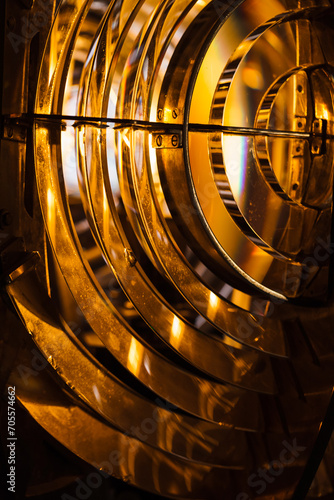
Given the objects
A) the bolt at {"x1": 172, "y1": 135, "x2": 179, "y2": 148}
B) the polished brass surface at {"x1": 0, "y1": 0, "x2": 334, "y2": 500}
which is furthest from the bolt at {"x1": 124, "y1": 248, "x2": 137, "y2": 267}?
the bolt at {"x1": 172, "y1": 135, "x2": 179, "y2": 148}

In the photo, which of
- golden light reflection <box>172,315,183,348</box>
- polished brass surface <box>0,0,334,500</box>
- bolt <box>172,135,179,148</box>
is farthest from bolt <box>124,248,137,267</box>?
bolt <box>172,135,179,148</box>

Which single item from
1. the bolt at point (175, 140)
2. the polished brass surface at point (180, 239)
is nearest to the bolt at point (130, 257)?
the polished brass surface at point (180, 239)

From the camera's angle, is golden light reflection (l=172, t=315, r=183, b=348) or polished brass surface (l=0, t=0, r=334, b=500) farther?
golden light reflection (l=172, t=315, r=183, b=348)

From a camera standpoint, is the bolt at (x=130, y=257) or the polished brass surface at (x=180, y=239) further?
the bolt at (x=130, y=257)

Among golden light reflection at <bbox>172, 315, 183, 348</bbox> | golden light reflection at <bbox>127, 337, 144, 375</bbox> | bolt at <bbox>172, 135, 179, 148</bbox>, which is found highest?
bolt at <bbox>172, 135, 179, 148</bbox>

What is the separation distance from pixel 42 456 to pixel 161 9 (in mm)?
1118

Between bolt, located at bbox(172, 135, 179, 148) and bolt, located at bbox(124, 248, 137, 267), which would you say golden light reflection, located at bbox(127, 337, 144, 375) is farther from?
bolt, located at bbox(172, 135, 179, 148)

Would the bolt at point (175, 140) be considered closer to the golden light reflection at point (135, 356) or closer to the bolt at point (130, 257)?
the bolt at point (130, 257)

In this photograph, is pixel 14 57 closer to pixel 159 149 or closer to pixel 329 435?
pixel 159 149

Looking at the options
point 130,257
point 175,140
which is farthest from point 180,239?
point 175,140

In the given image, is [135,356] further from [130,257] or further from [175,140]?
[175,140]

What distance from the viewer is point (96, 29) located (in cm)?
146

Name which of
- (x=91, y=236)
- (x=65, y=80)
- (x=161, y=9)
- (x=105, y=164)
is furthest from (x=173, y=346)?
(x=161, y=9)

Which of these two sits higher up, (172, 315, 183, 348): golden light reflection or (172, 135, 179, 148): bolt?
(172, 135, 179, 148): bolt
